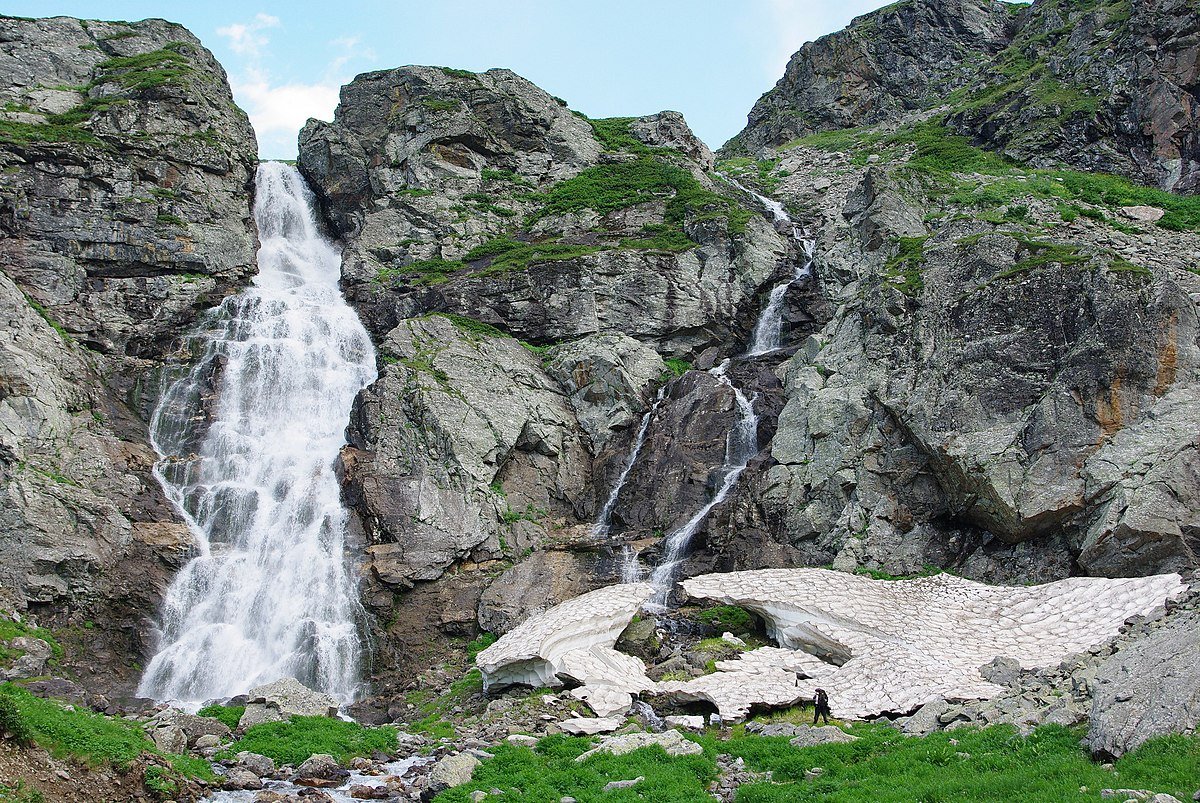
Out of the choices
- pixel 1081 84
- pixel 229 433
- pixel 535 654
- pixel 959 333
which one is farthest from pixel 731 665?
pixel 1081 84

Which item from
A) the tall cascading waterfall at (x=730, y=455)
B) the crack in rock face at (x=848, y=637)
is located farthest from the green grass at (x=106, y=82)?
the crack in rock face at (x=848, y=637)

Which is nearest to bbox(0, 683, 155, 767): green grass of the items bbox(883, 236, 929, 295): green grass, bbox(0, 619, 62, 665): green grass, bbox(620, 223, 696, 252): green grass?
bbox(0, 619, 62, 665): green grass

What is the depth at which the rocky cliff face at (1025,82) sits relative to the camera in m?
43.8

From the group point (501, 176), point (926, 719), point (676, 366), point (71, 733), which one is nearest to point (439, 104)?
point (501, 176)

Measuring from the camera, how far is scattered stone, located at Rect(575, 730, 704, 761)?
48.6 feet

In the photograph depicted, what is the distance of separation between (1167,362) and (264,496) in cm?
3107

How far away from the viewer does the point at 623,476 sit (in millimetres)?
33969

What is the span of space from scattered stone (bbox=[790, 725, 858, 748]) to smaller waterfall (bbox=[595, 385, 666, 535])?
17057mm

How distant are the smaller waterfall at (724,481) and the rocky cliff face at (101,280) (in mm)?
16722

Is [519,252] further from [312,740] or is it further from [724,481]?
[312,740]

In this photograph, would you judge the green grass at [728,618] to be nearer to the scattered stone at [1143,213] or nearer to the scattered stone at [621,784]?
the scattered stone at [621,784]

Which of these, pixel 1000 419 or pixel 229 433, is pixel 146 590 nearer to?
pixel 229 433

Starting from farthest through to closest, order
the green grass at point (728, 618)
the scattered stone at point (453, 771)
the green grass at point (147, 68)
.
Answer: the green grass at point (147, 68) → the green grass at point (728, 618) → the scattered stone at point (453, 771)

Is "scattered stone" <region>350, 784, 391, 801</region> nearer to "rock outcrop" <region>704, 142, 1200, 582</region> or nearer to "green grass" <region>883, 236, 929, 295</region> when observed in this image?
"rock outcrop" <region>704, 142, 1200, 582</region>
